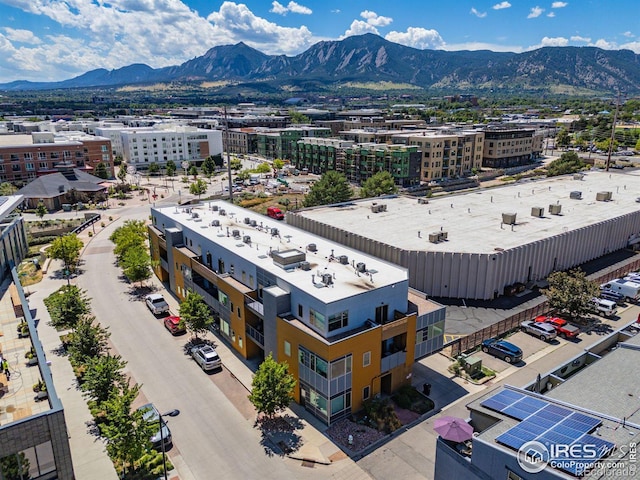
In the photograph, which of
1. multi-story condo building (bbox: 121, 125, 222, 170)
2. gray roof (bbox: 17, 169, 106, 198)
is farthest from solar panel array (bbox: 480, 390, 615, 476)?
Result: multi-story condo building (bbox: 121, 125, 222, 170)

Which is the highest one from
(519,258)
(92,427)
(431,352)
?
(519,258)

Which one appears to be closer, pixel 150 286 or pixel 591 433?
pixel 591 433

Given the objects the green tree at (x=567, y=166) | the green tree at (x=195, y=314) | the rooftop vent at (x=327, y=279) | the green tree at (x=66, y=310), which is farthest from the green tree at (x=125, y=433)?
the green tree at (x=567, y=166)

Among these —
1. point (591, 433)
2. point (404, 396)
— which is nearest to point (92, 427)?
point (404, 396)

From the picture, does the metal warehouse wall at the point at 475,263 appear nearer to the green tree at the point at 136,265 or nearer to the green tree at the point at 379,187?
the green tree at the point at 136,265

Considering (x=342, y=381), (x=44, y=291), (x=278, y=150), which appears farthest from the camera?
(x=278, y=150)

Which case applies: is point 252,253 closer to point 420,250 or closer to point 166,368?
point 166,368
